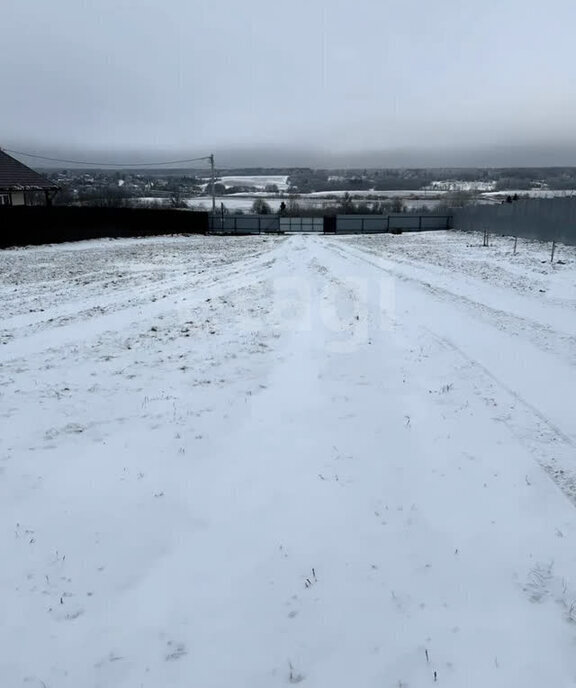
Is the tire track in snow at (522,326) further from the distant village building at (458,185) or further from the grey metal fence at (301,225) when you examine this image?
the distant village building at (458,185)

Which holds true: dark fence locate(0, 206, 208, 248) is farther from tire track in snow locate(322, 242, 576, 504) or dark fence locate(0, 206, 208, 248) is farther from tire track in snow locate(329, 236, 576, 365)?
tire track in snow locate(322, 242, 576, 504)

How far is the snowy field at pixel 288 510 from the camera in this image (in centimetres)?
273

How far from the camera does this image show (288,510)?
13.0 ft

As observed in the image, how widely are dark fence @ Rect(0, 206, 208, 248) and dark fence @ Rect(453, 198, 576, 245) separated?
25.3 m

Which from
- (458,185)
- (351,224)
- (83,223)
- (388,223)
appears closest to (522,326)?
(83,223)

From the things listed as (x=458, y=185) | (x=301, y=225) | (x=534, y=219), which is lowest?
(x=301, y=225)

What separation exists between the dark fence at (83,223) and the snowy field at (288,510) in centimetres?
2161

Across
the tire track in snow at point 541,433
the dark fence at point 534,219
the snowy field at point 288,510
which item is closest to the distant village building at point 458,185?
the dark fence at point 534,219

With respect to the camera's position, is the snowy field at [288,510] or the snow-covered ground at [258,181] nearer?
the snowy field at [288,510]

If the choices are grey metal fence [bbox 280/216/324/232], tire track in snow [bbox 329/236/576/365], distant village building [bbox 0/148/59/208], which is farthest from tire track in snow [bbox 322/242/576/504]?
grey metal fence [bbox 280/216/324/232]

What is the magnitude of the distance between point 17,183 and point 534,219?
36.8 meters

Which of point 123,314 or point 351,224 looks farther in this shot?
point 351,224

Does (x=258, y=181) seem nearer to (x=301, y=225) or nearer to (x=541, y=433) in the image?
(x=301, y=225)

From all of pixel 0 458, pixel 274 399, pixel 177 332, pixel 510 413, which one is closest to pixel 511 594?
pixel 510 413
